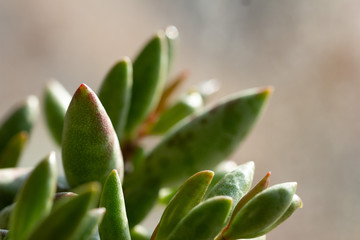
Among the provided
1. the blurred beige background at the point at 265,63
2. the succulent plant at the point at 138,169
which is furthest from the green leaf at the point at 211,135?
the blurred beige background at the point at 265,63

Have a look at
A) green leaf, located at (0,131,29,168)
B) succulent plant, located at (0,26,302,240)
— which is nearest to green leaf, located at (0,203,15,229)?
succulent plant, located at (0,26,302,240)

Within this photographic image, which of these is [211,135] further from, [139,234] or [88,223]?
Answer: [88,223]

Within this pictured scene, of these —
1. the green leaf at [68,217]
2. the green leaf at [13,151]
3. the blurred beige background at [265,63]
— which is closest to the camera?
the green leaf at [68,217]

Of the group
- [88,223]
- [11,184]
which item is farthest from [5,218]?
[88,223]

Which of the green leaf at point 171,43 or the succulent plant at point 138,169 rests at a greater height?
the green leaf at point 171,43

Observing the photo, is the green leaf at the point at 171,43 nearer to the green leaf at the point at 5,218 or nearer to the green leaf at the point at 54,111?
the green leaf at the point at 54,111

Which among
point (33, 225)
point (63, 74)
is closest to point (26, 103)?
point (33, 225)

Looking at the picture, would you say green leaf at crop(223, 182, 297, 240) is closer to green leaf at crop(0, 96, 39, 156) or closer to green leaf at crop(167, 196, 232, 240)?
green leaf at crop(167, 196, 232, 240)

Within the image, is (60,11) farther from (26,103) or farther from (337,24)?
(26,103)
